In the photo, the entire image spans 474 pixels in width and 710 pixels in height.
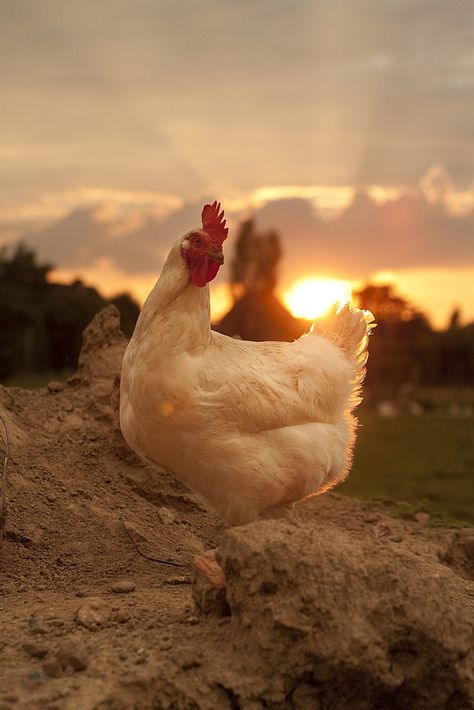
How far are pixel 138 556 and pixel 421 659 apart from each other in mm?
2552

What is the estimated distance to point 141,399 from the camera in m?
5.12

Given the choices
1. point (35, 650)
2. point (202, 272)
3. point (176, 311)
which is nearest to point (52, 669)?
point (35, 650)

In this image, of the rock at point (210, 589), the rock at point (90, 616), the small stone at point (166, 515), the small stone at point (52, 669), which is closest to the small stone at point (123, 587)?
the rock at point (90, 616)

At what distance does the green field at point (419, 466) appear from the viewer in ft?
41.8

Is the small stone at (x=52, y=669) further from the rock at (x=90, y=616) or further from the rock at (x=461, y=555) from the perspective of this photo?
the rock at (x=461, y=555)

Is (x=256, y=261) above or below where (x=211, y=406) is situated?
above

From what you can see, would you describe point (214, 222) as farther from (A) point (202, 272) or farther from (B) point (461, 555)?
(B) point (461, 555)

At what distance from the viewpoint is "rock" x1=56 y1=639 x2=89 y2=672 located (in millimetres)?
3715

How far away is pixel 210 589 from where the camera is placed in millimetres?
4160

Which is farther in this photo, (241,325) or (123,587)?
(241,325)

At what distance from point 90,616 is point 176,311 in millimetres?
2099

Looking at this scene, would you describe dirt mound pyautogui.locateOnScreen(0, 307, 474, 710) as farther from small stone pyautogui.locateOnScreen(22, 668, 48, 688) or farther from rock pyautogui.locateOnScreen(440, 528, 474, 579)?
rock pyautogui.locateOnScreen(440, 528, 474, 579)

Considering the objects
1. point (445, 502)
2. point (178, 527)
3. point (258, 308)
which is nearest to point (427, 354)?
point (258, 308)

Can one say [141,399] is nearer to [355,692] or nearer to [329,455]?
[329,455]
